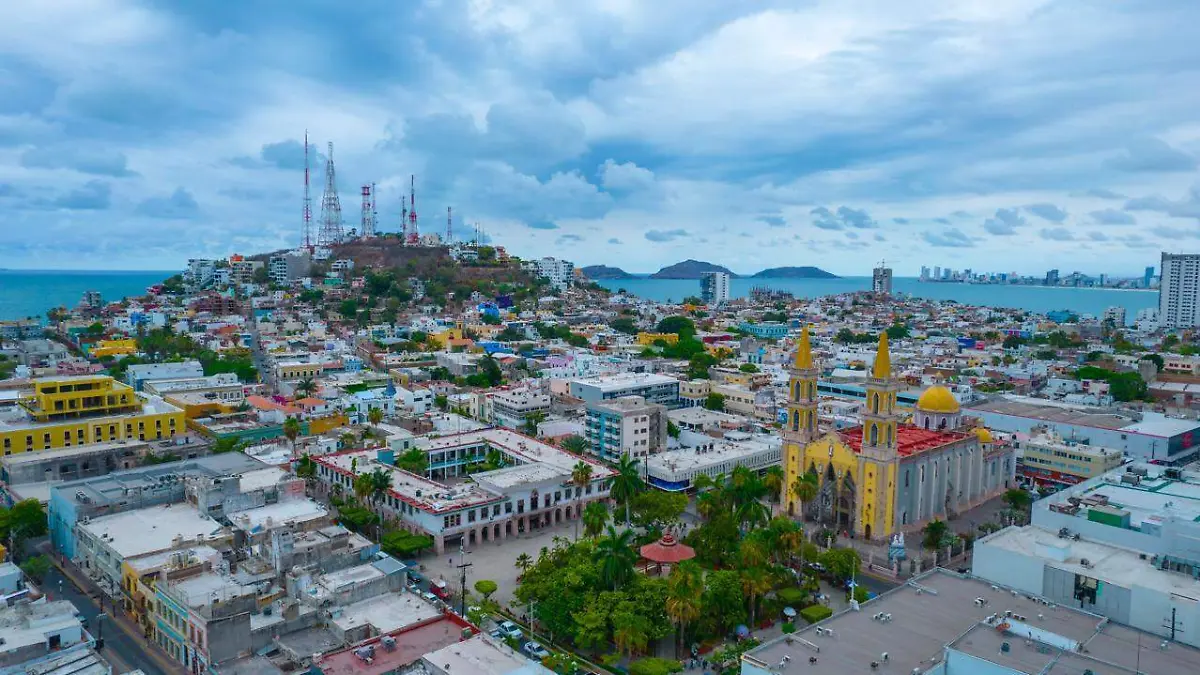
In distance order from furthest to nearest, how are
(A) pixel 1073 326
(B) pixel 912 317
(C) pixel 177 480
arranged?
(B) pixel 912 317 < (A) pixel 1073 326 < (C) pixel 177 480

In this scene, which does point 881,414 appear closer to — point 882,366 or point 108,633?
point 882,366

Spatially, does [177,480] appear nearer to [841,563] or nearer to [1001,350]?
[841,563]

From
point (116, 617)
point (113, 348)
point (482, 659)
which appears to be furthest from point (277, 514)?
point (113, 348)

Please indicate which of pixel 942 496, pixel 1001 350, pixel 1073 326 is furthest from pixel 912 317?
pixel 942 496

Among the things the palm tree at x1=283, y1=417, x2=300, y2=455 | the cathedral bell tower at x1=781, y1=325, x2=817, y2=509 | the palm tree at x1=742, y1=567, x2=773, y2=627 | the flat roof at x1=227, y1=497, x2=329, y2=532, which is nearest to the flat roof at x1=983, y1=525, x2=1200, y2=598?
the palm tree at x1=742, y1=567, x2=773, y2=627

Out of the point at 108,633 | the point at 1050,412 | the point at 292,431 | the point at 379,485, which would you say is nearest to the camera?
the point at 108,633

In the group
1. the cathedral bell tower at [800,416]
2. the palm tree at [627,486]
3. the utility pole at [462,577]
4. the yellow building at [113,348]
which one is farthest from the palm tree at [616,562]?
the yellow building at [113,348]

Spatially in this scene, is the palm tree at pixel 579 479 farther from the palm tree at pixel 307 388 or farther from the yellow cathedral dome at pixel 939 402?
the palm tree at pixel 307 388
